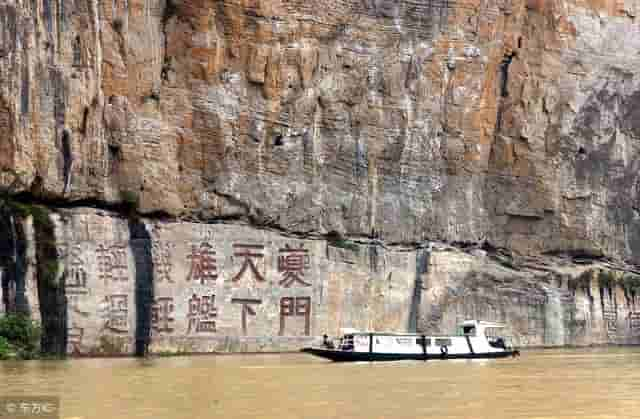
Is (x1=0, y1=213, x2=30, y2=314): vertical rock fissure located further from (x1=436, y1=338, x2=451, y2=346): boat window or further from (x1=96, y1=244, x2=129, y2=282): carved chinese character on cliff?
(x1=436, y1=338, x2=451, y2=346): boat window

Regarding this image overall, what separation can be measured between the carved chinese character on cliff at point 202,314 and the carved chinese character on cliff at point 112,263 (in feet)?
6.58

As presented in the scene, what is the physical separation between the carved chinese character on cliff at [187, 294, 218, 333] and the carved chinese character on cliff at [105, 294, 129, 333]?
5.67 feet

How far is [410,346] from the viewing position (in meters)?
33.8

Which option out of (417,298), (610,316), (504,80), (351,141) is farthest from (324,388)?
(610,316)

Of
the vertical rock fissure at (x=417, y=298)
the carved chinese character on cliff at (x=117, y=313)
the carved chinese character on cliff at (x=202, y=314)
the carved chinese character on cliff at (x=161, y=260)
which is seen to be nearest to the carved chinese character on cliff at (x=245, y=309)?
the carved chinese character on cliff at (x=202, y=314)

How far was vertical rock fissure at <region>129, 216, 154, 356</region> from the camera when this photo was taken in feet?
110

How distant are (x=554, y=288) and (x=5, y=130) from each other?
1937 cm

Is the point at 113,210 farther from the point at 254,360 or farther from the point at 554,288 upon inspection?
the point at 554,288

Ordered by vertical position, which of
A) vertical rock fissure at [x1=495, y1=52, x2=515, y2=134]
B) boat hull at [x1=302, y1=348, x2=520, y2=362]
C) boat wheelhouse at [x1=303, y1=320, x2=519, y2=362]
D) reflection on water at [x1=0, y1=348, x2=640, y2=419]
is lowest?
reflection on water at [x1=0, y1=348, x2=640, y2=419]

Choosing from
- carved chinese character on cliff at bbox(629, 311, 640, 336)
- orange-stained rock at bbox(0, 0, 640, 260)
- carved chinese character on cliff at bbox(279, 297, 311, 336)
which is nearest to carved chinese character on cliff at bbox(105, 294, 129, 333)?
orange-stained rock at bbox(0, 0, 640, 260)

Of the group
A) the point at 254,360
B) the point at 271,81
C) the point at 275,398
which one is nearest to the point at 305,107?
the point at 271,81

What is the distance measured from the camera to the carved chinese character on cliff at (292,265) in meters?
35.2

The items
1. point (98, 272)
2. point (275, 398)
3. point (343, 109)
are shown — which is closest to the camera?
point (275, 398)

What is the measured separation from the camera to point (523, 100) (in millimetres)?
42719
